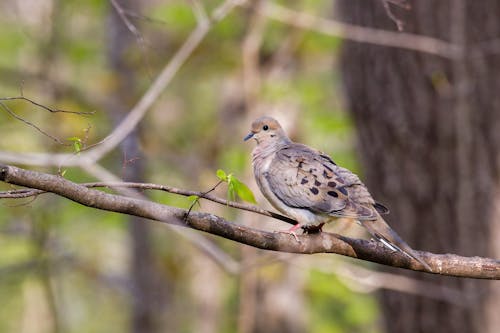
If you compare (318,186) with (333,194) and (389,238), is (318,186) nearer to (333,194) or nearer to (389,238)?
(333,194)

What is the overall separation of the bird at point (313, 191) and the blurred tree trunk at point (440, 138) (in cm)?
222

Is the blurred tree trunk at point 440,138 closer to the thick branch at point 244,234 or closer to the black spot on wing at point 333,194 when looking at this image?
the black spot on wing at point 333,194

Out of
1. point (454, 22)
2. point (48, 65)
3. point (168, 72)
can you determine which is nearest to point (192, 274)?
point (48, 65)

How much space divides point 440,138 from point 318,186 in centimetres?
251

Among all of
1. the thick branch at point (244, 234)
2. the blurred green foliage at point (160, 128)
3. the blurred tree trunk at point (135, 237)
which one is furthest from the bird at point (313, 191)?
the blurred tree trunk at point (135, 237)

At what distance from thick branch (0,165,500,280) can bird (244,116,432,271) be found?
0.30 metres

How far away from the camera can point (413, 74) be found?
6.17 meters

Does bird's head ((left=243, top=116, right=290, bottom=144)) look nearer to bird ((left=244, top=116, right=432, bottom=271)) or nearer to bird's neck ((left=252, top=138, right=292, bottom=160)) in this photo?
bird's neck ((left=252, top=138, right=292, bottom=160))

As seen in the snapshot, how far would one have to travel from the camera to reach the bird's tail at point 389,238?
3197mm

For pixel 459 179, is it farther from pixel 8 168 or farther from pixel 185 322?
pixel 185 322

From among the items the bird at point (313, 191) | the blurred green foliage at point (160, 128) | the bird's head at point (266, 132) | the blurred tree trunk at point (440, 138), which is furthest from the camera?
the blurred green foliage at point (160, 128)

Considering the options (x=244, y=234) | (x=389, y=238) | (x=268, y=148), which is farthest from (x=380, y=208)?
(x=244, y=234)

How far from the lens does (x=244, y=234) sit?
295 cm

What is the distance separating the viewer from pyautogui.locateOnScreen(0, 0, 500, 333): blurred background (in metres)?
6.05
